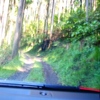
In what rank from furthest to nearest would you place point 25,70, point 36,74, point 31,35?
point 31,35 → point 25,70 → point 36,74

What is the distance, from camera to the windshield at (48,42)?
2068 millimetres

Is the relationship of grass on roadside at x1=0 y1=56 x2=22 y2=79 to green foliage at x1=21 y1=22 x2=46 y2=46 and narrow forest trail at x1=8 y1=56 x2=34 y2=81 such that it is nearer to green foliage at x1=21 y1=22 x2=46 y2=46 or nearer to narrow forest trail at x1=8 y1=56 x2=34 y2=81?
narrow forest trail at x1=8 y1=56 x2=34 y2=81

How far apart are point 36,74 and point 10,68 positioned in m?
0.26

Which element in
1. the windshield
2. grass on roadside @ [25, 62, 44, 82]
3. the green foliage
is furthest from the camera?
the green foliage

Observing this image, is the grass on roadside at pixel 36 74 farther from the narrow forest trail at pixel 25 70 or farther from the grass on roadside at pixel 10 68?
the grass on roadside at pixel 10 68

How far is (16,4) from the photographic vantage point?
2322mm

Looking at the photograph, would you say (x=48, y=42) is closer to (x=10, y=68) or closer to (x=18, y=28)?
(x=18, y=28)

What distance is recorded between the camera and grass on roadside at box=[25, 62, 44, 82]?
6.21ft

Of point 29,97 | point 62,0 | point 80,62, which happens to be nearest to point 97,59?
point 80,62

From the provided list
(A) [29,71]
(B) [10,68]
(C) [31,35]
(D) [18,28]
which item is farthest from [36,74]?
(D) [18,28]

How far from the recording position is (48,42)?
231cm

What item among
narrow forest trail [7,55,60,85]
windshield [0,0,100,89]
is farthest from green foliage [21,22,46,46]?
narrow forest trail [7,55,60,85]

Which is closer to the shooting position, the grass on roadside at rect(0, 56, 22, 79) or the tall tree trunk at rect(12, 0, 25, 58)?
the grass on roadside at rect(0, 56, 22, 79)

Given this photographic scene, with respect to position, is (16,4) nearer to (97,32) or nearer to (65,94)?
(97,32)
